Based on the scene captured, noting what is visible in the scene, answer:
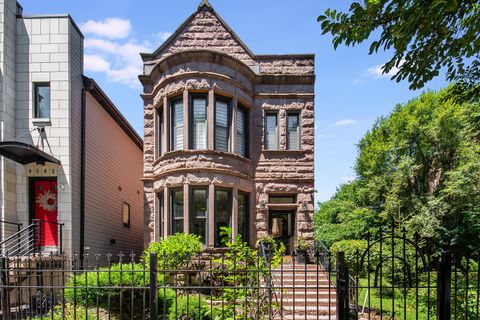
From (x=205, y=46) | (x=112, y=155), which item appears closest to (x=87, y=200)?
(x=112, y=155)

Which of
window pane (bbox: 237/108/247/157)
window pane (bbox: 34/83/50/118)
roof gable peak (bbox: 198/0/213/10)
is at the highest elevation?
roof gable peak (bbox: 198/0/213/10)

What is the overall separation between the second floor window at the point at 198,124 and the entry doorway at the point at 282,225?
3.94 meters

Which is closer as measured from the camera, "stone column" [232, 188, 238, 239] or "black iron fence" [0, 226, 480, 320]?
"black iron fence" [0, 226, 480, 320]

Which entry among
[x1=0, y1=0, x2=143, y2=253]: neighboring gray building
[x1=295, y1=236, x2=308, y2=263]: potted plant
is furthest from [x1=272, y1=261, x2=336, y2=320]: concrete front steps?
[x1=0, y1=0, x2=143, y2=253]: neighboring gray building

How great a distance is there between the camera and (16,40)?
494 inches

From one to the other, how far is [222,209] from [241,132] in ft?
9.95

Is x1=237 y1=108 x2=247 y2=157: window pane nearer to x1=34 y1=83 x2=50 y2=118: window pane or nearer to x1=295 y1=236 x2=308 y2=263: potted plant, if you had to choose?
x1=295 y1=236 x2=308 y2=263: potted plant

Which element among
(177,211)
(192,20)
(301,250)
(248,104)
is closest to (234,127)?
(248,104)

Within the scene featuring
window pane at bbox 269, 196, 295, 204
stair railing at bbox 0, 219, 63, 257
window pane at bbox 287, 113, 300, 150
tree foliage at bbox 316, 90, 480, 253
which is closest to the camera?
stair railing at bbox 0, 219, 63, 257

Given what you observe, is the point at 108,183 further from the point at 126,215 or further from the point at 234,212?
the point at 234,212

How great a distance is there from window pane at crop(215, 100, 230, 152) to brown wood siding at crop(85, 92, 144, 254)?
4.94m

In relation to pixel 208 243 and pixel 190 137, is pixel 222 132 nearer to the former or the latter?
pixel 190 137

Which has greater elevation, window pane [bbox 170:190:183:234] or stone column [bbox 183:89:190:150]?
stone column [bbox 183:89:190:150]

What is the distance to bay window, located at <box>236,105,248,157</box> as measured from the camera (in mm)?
13943
